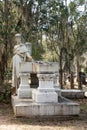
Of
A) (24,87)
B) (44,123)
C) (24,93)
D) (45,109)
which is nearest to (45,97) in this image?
(45,109)

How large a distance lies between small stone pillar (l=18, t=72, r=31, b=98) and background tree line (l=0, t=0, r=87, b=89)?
→ 8.44m

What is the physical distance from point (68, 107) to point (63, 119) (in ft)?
1.08

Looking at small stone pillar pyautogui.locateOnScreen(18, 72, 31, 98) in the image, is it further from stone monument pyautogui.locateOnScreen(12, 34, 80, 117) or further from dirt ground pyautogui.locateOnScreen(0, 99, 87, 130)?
dirt ground pyautogui.locateOnScreen(0, 99, 87, 130)

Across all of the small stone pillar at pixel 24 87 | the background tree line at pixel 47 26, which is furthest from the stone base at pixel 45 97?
the background tree line at pixel 47 26

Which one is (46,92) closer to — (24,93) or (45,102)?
(45,102)

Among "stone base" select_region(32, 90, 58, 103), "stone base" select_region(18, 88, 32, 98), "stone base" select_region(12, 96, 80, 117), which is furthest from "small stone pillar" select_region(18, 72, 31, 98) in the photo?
→ "stone base" select_region(12, 96, 80, 117)

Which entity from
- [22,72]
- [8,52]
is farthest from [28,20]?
[22,72]

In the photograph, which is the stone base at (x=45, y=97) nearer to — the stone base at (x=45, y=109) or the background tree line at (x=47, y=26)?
the stone base at (x=45, y=109)

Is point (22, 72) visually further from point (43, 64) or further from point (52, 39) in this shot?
point (52, 39)

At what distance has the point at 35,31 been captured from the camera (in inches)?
840

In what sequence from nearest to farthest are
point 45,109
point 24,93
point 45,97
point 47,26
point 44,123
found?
point 44,123 < point 45,109 < point 45,97 < point 24,93 < point 47,26

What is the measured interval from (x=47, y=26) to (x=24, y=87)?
13.0 metres

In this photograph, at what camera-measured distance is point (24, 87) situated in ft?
34.9

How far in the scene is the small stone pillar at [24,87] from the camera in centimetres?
1045
